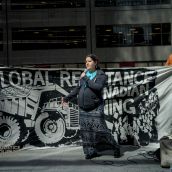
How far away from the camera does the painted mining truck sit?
7703 mm

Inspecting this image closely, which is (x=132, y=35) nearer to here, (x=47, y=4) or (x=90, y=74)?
(x=47, y=4)

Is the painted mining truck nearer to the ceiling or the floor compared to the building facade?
nearer to the floor

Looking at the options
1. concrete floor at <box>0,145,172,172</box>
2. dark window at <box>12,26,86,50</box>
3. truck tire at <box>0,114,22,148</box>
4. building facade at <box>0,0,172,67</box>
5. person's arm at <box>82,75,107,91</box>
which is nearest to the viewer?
concrete floor at <box>0,145,172,172</box>

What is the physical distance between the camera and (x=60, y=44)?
4181cm

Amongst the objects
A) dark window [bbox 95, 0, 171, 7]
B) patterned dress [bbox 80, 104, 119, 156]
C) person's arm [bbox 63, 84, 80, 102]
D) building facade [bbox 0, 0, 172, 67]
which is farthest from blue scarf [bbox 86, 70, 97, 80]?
dark window [bbox 95, 0, 171, 7]

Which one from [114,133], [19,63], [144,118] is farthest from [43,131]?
[19,63]

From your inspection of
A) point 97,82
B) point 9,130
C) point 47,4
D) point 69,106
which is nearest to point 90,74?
point 97,82

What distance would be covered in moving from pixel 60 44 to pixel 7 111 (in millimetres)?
34380

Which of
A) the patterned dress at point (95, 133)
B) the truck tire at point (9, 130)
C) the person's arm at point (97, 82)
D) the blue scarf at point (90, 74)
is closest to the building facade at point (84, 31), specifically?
the truck tire at point (9, 130)

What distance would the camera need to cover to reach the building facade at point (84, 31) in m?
40.9

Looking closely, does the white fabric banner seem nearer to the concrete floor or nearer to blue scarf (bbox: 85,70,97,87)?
the concrete floor

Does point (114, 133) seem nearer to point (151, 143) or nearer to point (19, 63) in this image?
point (151, 143)

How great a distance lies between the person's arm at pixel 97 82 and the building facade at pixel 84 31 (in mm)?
33625

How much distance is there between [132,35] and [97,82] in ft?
116
